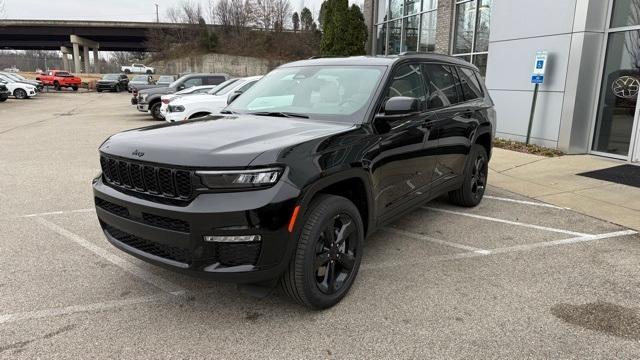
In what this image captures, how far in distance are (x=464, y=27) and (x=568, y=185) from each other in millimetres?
8393

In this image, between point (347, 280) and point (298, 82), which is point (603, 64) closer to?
point (298, 82)

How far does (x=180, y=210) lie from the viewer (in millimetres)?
2752

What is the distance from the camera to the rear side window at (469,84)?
5.44m

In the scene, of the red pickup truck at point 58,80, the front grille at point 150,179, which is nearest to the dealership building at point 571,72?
the front grille at point 150,179

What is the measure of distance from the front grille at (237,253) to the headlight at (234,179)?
343mm

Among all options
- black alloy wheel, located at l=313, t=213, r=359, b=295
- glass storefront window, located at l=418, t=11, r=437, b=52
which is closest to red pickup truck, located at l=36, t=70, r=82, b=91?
glass storefront window, located at l=418, t=11, r=437, b=52

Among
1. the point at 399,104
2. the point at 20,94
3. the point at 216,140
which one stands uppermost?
the point at 399,104

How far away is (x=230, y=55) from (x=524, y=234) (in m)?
54.2

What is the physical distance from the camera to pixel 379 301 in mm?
3426

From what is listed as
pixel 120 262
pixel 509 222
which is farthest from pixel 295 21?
pixel 120 262

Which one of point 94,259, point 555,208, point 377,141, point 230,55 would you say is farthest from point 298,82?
point 230,55

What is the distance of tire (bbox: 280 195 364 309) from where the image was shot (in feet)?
9.70

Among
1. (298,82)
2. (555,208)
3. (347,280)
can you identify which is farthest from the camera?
(555,208)

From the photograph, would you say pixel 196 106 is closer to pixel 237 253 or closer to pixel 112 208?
pixel 112 208
